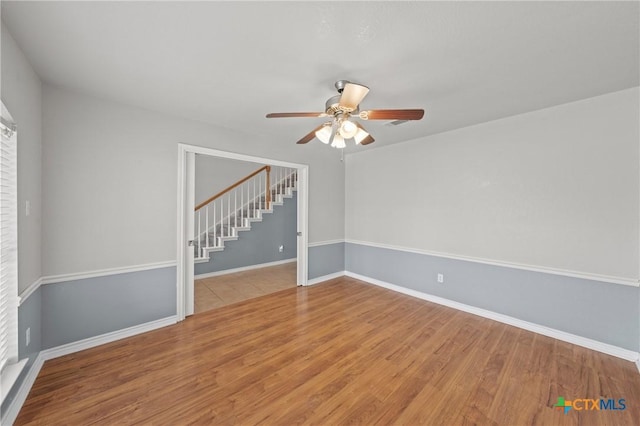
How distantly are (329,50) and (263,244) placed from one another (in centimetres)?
474

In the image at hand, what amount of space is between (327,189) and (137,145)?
2987 mm

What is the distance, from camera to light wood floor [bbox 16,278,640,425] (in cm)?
165

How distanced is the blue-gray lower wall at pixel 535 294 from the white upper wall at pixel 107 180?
355cm

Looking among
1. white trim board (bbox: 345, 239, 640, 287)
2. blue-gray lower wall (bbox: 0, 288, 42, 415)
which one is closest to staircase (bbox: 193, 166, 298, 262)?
blue-gray lower wall (bbox: 0, 288, 42, 415)

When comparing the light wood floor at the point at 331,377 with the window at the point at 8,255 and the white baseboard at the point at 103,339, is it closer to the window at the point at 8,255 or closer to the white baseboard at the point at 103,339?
the white baseboard at the point at 103,339

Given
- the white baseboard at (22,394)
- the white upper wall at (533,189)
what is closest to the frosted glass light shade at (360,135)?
the white upper wall at (533,189)

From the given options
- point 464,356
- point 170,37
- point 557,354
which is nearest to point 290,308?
point 464,356

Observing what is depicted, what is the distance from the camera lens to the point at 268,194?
572cm

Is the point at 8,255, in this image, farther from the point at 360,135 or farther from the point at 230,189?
the point at 230,189

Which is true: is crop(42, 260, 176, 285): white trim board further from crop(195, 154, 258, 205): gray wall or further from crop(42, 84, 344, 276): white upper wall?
crop(195, 154, 258, 205): gray wall

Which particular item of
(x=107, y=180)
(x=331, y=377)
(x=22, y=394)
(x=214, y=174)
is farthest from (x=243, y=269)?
(x=331, y=377)

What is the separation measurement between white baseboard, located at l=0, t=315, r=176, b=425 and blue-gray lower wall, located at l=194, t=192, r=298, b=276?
210cm

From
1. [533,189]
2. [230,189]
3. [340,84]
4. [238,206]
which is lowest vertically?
[238,206]

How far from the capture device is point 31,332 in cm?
195
